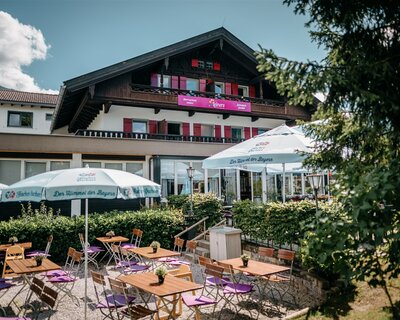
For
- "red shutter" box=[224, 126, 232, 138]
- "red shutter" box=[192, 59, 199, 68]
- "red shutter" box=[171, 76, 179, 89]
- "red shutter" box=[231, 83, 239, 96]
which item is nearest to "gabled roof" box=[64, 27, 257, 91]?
"red shutter" box=[192, 59, 199, 68]

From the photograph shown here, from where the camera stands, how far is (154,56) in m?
18.8

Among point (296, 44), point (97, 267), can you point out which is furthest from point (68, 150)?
point (296, 44)

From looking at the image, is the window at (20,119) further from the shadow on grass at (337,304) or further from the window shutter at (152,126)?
the shadow on grass at (337,304)

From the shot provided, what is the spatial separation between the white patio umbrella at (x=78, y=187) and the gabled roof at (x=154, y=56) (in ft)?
38.4

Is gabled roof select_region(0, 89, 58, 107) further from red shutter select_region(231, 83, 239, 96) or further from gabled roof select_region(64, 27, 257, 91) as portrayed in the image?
red shutter select_region(231, 83, 239, 96)

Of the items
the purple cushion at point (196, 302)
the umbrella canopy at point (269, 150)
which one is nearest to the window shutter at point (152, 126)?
the umbrella canopy at point (269, 150)

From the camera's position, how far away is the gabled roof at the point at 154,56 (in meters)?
16.8

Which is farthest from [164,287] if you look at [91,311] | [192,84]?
[192,84]

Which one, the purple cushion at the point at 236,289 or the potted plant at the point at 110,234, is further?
the potted plant at the point at 110,234

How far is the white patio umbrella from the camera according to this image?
559 cm

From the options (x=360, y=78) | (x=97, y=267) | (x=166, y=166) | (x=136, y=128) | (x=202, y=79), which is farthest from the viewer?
(x=202, y=79)

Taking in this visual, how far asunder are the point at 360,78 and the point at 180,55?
18.4 metres

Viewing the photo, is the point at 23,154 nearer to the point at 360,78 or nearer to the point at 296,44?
the point at 296,44

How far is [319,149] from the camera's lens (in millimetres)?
4898
